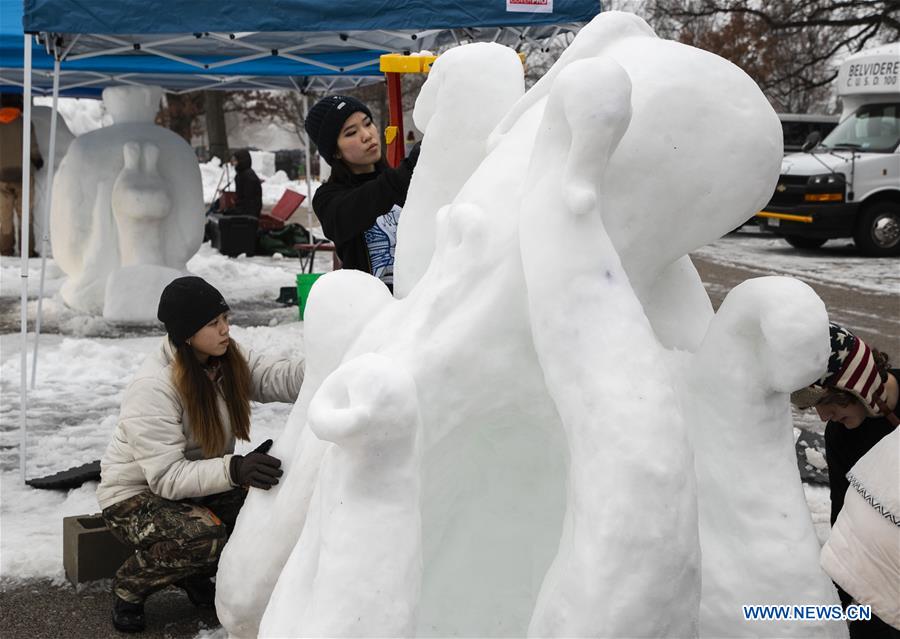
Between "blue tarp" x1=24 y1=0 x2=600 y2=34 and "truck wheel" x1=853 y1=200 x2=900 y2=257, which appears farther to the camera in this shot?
"truck wheel" x1=853 y1=200 x2=900 y2=257

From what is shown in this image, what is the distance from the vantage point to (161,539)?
336 centimetres

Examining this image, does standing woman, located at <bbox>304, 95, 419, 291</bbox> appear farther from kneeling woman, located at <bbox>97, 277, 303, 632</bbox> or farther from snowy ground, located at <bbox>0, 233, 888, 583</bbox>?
snowy ground, located at <bbox>0, 233, 888, 583</bbox>

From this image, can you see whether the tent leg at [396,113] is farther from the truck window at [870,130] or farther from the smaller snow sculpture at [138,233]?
the truck window at [870,130]

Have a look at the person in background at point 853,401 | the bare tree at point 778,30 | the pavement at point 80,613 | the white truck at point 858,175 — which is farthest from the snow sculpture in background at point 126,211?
the bare tree at point 778,30

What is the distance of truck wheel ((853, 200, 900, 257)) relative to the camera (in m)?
12.9

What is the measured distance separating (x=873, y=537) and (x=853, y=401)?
69cm

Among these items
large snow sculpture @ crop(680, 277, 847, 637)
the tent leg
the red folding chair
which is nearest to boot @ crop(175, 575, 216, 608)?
large snow sculpture @ crop(680, 277, 847, 637)

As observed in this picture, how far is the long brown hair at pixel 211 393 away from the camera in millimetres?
3365

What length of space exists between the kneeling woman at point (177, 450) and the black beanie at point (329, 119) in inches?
28.9

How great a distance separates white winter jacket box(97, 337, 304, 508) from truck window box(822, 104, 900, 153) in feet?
37.8

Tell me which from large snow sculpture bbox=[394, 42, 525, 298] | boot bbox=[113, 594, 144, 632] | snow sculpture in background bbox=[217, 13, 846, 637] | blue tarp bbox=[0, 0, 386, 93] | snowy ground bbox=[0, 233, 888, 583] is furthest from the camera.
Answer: blue tarp bbox=[0, 0, 386, 93]

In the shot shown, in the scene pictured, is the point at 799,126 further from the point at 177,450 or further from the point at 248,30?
the point at 177,450

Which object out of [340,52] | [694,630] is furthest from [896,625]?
[340,52]

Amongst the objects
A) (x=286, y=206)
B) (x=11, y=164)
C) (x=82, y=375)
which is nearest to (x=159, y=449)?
(x=82, y=375)
